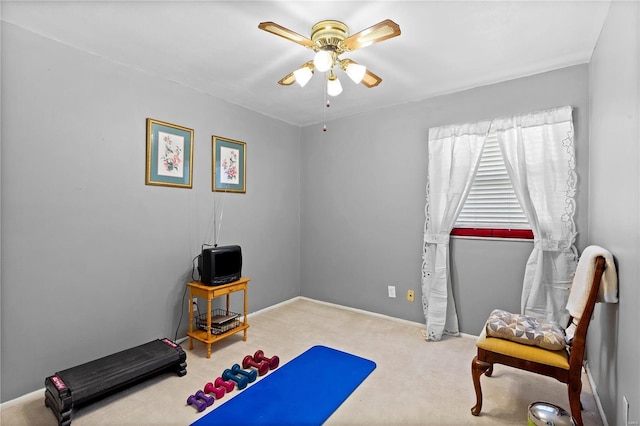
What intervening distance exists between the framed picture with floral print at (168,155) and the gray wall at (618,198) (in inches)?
126

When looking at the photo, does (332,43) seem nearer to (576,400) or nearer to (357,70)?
(357,70)

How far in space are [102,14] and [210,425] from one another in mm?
2629

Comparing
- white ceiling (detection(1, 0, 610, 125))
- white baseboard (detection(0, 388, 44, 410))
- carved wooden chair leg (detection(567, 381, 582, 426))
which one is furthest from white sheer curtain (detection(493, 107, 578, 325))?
white baseboard (detection(0, 388, 44, 410))

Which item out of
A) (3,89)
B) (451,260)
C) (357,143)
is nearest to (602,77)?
(451,260)

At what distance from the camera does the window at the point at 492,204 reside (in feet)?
9.65

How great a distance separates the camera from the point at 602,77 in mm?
2072

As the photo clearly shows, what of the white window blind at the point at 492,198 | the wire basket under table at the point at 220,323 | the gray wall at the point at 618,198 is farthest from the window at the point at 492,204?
the wire basket under table at the point at 220,323

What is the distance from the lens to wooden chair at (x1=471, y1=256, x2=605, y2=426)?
1701 mm

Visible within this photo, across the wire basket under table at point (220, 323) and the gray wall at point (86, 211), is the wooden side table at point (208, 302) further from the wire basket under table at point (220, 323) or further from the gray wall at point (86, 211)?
the gray wall at point (86, 211)

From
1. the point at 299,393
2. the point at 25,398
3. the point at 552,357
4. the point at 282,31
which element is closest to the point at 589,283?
the point at 552,357

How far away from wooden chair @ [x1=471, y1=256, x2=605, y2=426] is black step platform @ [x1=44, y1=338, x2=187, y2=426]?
2146 mm

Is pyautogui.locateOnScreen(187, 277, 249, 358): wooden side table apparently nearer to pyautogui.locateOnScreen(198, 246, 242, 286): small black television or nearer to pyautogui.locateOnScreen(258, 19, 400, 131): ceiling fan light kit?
pyautogui.locateOnScreen(198, 246, 242, 286): small black television

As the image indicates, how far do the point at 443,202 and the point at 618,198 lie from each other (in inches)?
61.8

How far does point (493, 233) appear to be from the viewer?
3.01m
